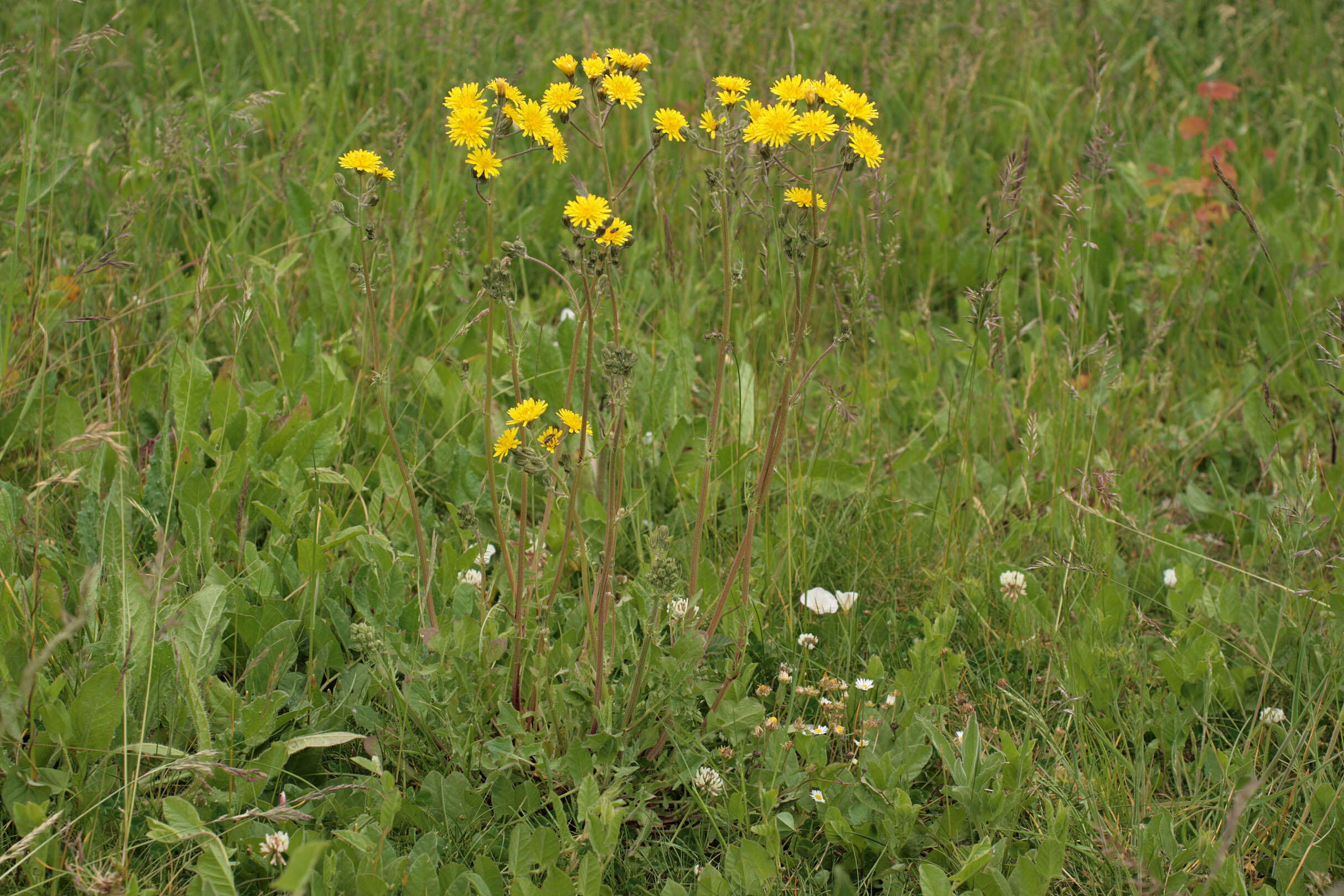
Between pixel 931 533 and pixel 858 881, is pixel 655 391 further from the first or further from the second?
pixel 858 881

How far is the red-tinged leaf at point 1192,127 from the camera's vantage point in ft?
12.3

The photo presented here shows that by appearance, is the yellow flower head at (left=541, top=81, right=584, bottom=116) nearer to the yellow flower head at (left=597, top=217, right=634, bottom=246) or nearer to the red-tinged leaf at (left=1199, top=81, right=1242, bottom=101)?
the yellow flower head at (left=597, top=217, right=634, bottom=246)

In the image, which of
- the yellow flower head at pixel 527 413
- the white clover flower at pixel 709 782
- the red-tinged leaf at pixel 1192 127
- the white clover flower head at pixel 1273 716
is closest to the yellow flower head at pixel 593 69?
the yellow flower head at pixel 527 413

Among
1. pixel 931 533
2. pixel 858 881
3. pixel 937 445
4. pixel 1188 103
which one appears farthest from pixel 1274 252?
pixel 858 881

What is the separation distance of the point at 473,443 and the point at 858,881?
4.11 ft

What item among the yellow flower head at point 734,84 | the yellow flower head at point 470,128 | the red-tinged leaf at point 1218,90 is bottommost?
the red-tinged leaf at point 1218,90

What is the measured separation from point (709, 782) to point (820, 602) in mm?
499

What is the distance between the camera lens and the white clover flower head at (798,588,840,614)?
6.67 ft

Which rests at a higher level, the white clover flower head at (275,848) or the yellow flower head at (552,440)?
the yellow flower head at (552,440)

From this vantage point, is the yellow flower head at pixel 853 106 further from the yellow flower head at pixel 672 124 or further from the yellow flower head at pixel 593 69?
the yellow flower head at pixel 593 69

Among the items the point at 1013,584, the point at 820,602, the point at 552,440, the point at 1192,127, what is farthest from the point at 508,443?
the point at 1192,127

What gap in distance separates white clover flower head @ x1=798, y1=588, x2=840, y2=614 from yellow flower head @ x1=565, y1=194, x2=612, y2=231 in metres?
0.89

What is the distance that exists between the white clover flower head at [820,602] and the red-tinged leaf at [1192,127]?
256cm

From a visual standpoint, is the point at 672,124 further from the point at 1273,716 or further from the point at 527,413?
the point at 1273,716
